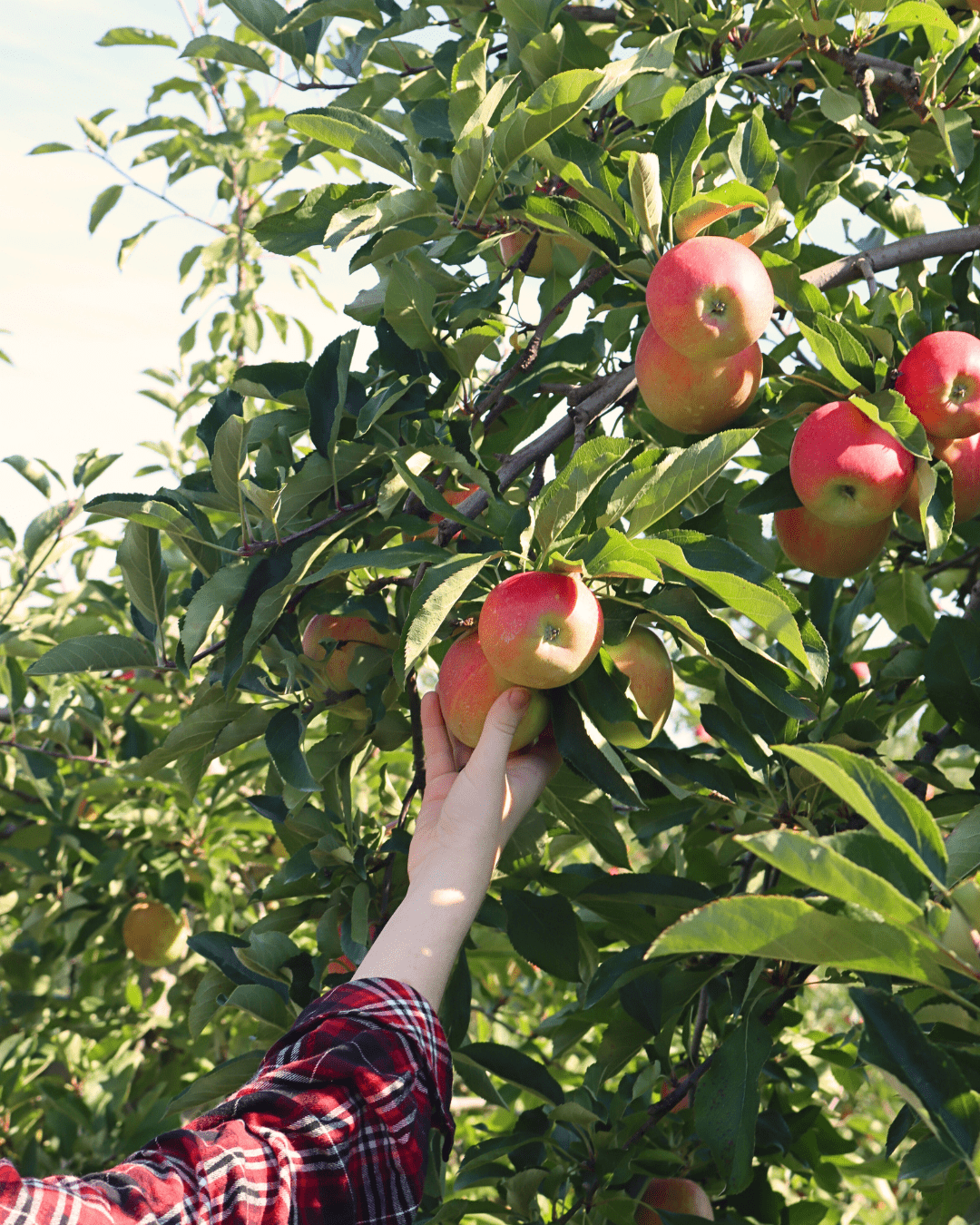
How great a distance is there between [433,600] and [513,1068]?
87cm

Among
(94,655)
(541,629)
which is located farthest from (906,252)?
(94,655)

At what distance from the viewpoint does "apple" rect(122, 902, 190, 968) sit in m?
2.72

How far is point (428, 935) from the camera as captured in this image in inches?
39.3

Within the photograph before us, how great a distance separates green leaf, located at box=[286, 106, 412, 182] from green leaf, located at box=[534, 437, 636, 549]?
1.90 ft

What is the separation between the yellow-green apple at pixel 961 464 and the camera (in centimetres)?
122

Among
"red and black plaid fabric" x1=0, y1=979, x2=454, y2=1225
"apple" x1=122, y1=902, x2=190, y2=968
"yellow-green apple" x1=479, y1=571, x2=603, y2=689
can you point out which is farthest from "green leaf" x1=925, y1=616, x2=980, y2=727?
"apple" x1=122, y1=902, x2=190, y2=968

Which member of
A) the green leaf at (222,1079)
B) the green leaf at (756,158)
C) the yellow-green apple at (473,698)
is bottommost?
the green leaf at (222,1079)

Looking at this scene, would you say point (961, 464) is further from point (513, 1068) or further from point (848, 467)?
point (513, 1068)

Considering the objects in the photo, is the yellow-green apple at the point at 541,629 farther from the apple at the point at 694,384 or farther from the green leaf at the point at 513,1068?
the green leaf at the point at 513,1068

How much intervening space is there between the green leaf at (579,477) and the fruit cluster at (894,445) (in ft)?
0.99

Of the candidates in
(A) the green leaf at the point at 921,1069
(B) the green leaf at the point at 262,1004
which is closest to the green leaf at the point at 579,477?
(A) the green leaf at the point at 921,1069

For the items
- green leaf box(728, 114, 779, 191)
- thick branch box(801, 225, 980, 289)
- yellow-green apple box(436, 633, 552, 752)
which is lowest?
yellow-green apple box(436, 633, 552, 752)

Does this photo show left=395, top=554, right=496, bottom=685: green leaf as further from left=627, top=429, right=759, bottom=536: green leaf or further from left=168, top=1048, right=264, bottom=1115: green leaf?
left=168, top=1048, right=264, bottom=1115: green leaf

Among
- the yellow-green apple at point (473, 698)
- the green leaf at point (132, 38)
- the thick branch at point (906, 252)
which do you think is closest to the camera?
the yellow-green apple at point (473, 698)
